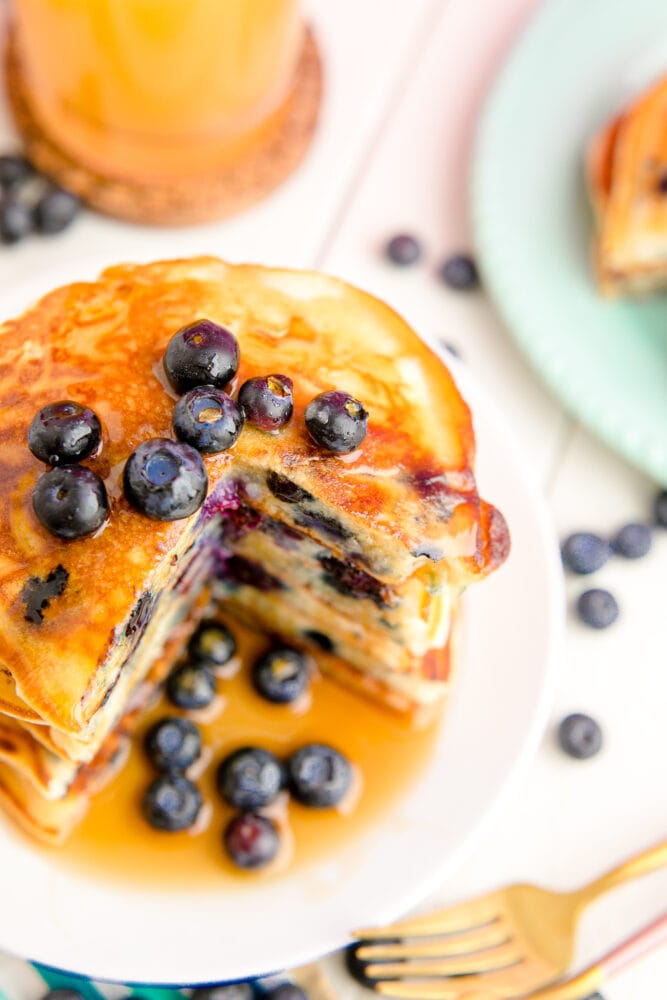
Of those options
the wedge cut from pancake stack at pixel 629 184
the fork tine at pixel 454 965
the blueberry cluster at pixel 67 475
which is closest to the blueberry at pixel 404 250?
the wedge cut from pancake stack at pixel 629 184

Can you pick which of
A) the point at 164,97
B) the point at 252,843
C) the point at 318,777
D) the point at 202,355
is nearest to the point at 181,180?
the point at 164,97

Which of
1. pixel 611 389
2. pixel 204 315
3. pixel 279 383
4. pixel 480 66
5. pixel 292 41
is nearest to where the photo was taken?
pixel 279 383

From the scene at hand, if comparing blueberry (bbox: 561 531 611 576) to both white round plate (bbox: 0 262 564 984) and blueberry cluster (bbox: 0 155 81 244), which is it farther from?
blueberry cluster (bbox: 0 155 81 244)

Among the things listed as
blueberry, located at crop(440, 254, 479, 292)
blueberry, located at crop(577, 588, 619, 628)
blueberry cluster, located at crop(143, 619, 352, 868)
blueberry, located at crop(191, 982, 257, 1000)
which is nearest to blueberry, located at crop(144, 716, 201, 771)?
blueberry cluster, located at crop(143, 619, 352, 868)

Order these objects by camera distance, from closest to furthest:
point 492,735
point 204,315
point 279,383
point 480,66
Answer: point 279,383 < point 204,315 < point 492,735 < point 480,66

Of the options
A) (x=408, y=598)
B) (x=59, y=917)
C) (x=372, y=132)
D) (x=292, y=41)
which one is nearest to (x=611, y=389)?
(x=408, y=598)

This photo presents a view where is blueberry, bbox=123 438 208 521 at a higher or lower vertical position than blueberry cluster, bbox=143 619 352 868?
higher

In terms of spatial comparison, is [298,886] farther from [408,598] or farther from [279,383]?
[279,383]

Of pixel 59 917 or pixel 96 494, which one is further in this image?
pixel 59 917
